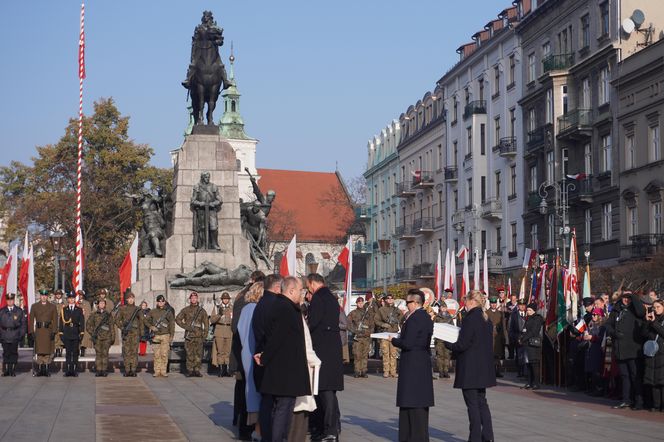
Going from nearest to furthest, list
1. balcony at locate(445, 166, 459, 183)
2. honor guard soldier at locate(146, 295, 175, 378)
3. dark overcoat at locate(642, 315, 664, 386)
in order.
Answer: dark overcoat at locate(642, 315, 664, 386)
honor guard soldier at locate(146, 295, 175, 378)
balcony at locate(445, 166, 459, 183)

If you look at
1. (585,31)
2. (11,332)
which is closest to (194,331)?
(11,332)

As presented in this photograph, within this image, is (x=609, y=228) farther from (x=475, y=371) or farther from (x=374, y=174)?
(x=374, y=174)

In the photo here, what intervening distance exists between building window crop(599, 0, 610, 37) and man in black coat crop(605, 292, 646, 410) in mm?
31473

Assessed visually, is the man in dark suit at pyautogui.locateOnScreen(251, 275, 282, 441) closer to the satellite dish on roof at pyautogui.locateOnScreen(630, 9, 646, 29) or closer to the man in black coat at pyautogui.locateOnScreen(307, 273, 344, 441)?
the man in black coat at pyautogui.locateOnScreen(307, 273, 344, 441)

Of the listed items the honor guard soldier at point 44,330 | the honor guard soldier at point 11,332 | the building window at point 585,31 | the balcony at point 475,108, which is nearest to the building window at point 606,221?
the building window at point 585,31

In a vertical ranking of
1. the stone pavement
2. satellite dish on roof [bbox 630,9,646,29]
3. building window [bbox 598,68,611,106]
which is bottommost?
the stone pavement

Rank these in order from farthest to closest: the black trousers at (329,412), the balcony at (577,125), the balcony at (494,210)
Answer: the balcony at (494,210)
the balcony at (577,125)
the black trousers at (329,412)

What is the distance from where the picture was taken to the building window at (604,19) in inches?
1881

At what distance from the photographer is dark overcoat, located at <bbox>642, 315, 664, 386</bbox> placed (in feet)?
56.3

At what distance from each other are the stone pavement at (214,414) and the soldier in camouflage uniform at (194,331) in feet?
4.83

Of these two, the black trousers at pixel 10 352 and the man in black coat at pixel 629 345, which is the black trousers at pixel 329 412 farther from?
the black trousers at pixel 10 352

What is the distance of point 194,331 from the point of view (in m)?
23.8

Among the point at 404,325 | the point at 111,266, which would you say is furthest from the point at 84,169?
the point at 404,325

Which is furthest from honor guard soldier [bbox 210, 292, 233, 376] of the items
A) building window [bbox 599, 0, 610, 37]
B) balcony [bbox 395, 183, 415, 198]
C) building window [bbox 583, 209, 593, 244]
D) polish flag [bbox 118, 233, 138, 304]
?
balcony [bbox 395, 183, 415, 198]
